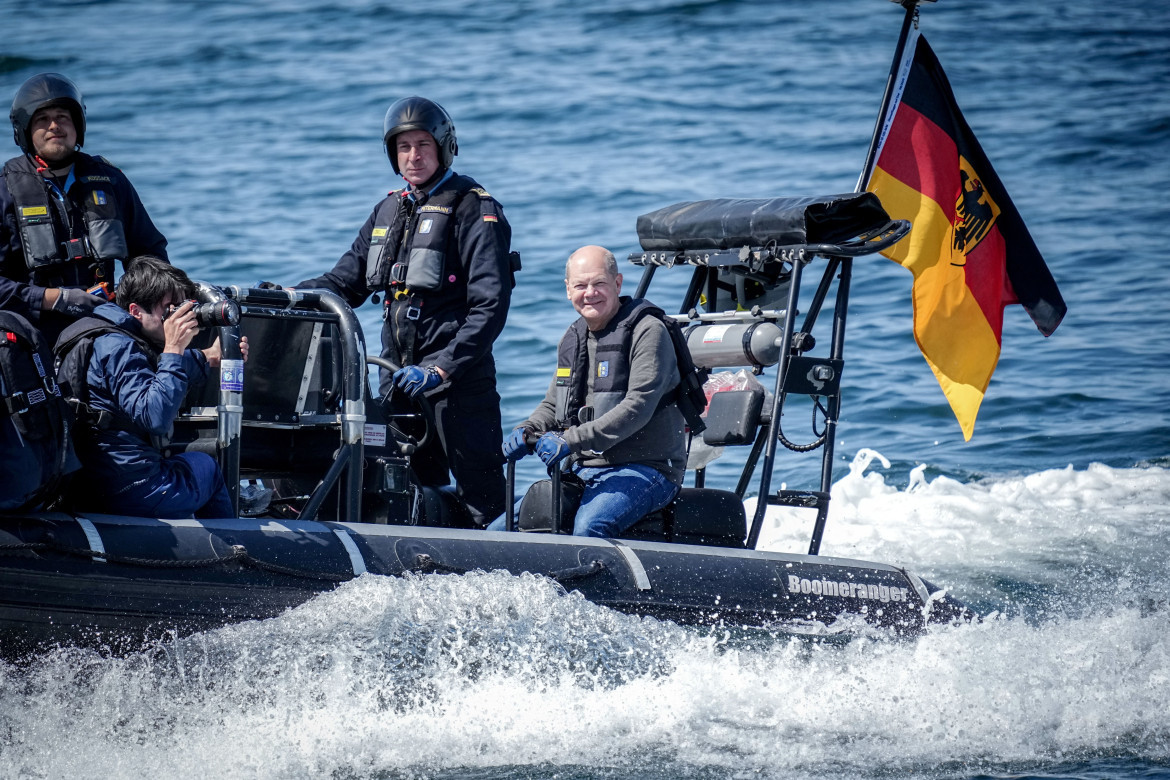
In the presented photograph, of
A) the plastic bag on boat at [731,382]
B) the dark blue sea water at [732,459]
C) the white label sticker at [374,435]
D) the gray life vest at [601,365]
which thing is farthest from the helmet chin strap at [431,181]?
the dark blue sea water at [732,459]

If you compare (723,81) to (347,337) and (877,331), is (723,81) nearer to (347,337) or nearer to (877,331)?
(877,331)

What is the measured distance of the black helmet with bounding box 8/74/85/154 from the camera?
429 cm

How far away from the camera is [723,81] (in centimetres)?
1712

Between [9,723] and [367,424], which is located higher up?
[367,424]

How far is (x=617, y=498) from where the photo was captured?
441 centimetres

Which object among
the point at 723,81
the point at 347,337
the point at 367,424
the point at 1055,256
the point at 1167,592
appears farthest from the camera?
the point at 723,81

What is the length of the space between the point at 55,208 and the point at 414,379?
1.28 m

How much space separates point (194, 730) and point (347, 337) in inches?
51.1

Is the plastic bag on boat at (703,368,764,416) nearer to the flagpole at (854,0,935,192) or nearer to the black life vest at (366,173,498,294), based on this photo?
the flagpole at (854,0,935,192)

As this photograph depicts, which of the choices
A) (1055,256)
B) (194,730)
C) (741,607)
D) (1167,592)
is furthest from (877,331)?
(194,730)

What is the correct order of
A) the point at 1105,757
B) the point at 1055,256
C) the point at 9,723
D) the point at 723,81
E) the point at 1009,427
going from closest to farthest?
1. the point at 9,723
2. the point at 1105,757
3. the point at 1009,427
4. the point at 1055,256
5. the point at 723,81

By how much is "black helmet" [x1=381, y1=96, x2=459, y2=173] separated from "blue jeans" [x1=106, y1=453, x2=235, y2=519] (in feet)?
4.53

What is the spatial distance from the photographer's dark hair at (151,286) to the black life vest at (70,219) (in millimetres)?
610

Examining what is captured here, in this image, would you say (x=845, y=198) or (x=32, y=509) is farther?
(x=845, y=198)
